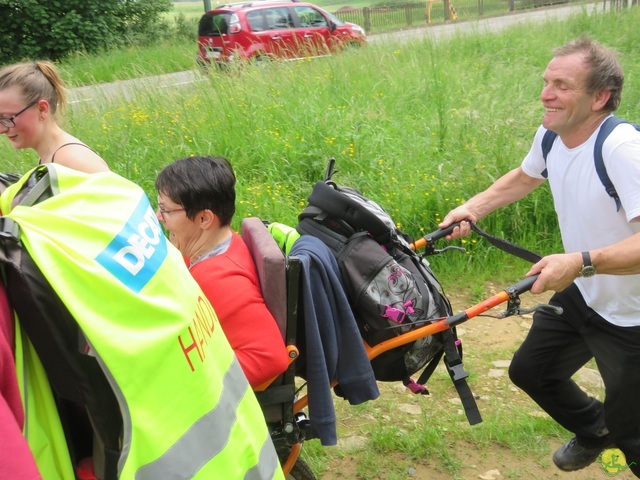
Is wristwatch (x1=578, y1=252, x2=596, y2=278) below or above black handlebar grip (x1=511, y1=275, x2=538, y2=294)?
above

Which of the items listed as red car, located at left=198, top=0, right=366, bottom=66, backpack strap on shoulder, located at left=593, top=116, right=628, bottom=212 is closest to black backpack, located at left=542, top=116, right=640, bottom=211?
backpack strap on shoulder, located at left=593, top=116, right=628, bottom=212

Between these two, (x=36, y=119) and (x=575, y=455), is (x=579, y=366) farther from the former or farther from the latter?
(x=36, y=119)

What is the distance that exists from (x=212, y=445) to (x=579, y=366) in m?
2.23

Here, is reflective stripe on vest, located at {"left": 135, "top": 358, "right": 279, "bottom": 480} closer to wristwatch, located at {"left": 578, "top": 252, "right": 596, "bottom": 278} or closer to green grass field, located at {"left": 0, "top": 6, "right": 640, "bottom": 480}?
wristwatch, located at {"left": 578, "top": 252, "right": 596, "bottom": 278}

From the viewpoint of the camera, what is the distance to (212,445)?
1.54m

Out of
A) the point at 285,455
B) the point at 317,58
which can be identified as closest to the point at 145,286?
the point at 285,455

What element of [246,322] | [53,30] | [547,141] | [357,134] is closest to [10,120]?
[246,322]

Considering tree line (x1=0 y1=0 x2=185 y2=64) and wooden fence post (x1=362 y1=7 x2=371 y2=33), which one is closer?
tree line (x1=0 y1=0 x2=185 y2=64)

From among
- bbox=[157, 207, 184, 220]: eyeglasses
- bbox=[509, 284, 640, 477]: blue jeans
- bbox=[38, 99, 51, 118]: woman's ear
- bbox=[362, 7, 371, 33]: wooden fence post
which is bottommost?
bbox=[362, 7, 371, 33]: wooden fence post

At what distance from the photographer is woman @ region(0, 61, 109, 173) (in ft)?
10.2

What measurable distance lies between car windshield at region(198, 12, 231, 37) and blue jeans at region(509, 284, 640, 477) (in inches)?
464

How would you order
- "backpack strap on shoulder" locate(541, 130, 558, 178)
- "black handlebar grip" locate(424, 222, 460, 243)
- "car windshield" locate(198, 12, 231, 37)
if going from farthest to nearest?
"car windshield" locate(198, 12, 231, 37)
"black handlebar grip" locate(424, 222, 460, 243)
"backpack strap on shoulder" locate(541, 130, 558, 178)

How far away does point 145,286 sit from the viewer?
1463 millimetres

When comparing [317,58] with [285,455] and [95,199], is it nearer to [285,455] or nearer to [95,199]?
[285,455]
